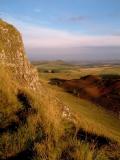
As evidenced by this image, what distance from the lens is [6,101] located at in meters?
9.70

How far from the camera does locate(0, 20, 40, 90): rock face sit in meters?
16.7

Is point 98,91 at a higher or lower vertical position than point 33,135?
lower

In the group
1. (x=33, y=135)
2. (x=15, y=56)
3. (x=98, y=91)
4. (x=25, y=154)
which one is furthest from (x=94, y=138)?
(x=98, y=91)

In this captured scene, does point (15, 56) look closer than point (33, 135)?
No

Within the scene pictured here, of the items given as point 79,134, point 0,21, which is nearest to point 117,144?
point 79,134

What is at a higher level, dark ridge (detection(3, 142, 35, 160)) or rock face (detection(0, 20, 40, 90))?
rock face (detection(0, 20, 40, 90))

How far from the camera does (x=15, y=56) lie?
59.1 feet

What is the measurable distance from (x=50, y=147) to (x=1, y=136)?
1.63 meters

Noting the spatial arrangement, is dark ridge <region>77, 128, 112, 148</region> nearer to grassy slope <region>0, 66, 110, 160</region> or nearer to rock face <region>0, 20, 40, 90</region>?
grassy slope <region>0, 66, 110, 160</region>

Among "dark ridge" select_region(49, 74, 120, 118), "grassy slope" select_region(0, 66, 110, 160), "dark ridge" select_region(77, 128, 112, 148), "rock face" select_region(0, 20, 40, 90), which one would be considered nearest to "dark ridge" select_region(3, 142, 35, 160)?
"grassy slope" select_region(0, 66, 110, 160)

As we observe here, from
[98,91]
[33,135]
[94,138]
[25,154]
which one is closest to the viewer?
[25,154]

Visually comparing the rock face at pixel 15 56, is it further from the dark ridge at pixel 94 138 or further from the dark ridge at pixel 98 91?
the dark ridge at pixel 98 91

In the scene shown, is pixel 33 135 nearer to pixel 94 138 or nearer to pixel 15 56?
pixel 94 138

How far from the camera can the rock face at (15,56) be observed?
1669 cm
